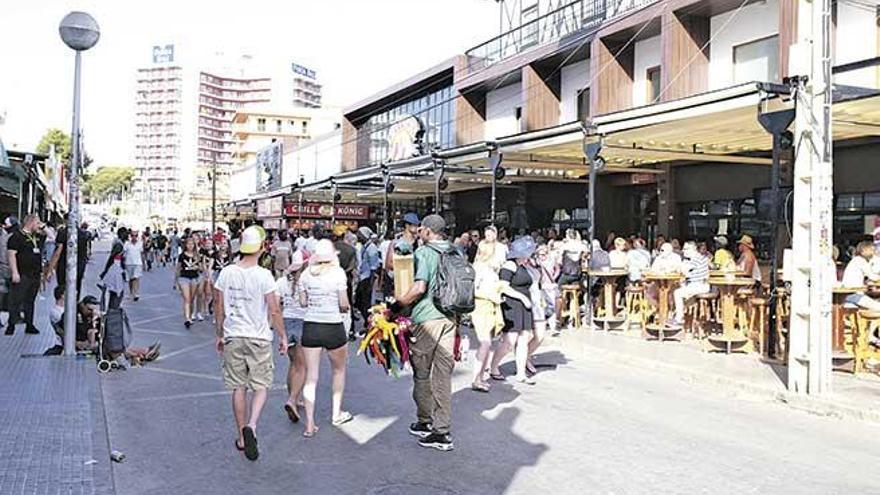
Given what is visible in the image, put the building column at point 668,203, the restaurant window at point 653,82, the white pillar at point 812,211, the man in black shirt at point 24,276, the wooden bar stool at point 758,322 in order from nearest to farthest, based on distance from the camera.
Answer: the white pillar at point 812,211, the wooden bar stool at point 758,322, the man in black shirt at point 24,276, the building column at point 668,203, the restaurant window at point 653,82

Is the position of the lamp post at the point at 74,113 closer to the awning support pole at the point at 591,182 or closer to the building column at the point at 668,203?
the awning support pole at the point at 591,182

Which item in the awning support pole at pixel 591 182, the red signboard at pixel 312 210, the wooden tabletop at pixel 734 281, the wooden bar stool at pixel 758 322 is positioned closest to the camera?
the wooden bar stool at pixel 758 322

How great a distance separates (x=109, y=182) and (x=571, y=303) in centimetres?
15576

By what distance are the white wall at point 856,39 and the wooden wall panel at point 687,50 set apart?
12.4 ft

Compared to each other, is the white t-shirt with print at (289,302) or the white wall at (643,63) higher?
the white wall at (643,63)

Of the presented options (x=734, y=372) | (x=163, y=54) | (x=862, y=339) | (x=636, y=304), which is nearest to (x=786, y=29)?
(x=636, y=304)

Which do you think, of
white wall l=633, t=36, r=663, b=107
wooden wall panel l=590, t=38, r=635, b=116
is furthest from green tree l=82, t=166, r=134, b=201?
white wall l=633, t=36, r=663, b=107

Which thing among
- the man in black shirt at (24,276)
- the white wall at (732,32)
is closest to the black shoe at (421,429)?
the man in black shirt at (24,276)

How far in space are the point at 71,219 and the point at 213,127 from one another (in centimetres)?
17659

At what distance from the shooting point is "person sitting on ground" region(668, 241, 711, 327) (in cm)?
1339

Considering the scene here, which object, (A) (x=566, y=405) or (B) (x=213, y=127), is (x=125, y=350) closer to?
(A) (x=566, y=405)

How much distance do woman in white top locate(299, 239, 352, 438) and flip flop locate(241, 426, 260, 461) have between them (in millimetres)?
768

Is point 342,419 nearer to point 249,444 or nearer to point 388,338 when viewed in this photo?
point 388,338

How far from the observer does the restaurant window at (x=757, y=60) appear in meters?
17.9
